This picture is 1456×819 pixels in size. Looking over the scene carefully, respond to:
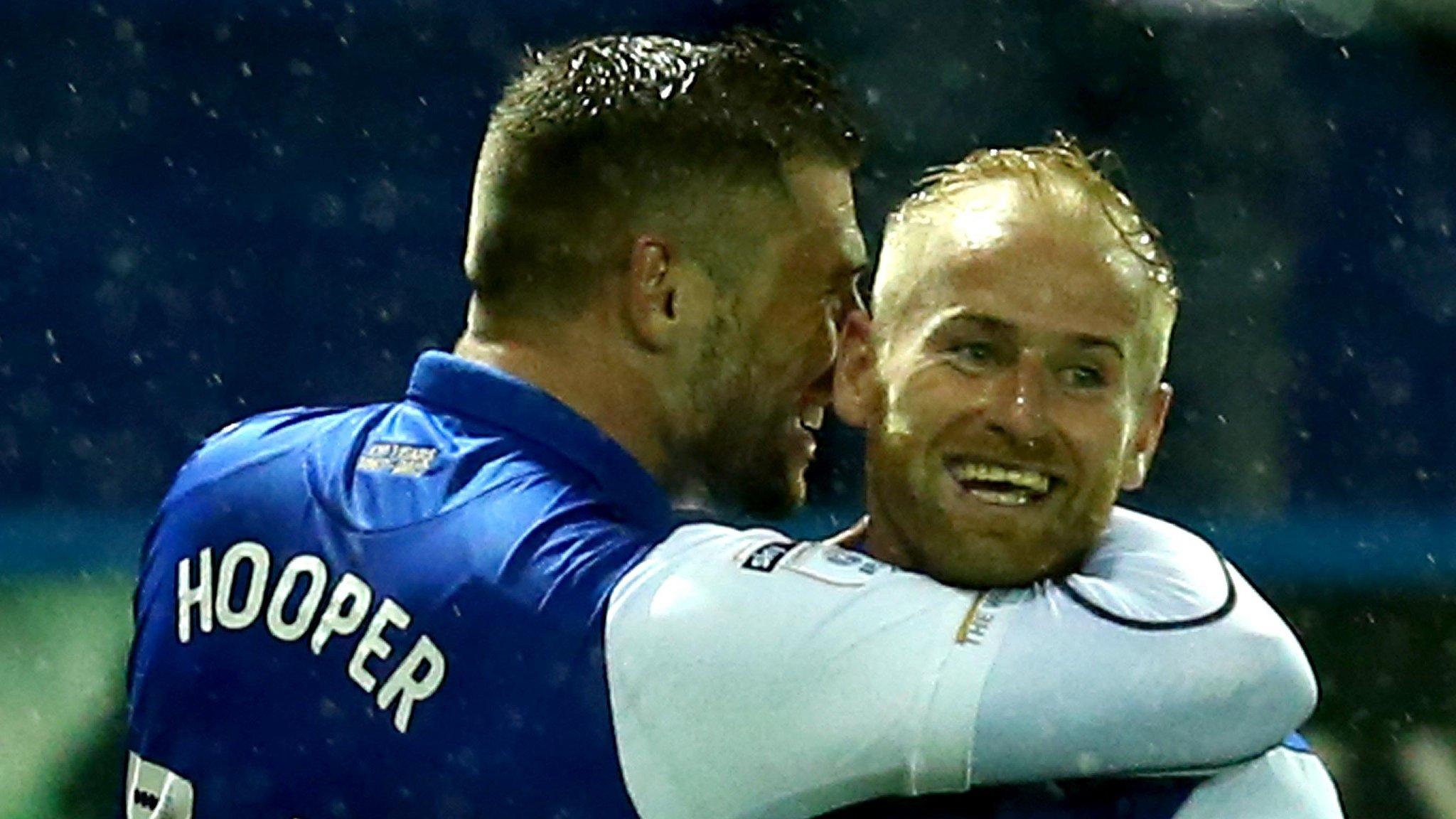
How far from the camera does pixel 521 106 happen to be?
2.85 m

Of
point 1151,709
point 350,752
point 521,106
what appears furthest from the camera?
point 521,106

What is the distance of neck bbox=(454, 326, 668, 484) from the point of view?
2705 millimetres

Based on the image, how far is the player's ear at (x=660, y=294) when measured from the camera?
278cm

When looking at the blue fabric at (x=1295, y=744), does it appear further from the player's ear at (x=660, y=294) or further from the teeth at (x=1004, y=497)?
the player's ear at (x=660, y=294)

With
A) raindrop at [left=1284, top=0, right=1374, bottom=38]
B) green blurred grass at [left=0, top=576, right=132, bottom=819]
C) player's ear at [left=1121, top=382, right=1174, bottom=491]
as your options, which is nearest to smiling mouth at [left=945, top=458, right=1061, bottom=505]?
player's ear at [left=1121, top=382, right=1174, bottom=491]

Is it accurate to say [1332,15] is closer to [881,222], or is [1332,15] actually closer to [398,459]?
[881,222]

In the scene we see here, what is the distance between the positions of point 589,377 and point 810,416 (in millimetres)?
333

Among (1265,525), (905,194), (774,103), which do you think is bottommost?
(1265,525)

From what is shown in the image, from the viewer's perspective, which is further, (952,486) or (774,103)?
(774,103)

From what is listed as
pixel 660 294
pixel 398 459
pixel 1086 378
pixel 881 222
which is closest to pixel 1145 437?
pixel 1086 378

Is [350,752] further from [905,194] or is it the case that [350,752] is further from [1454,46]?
[1454,46]

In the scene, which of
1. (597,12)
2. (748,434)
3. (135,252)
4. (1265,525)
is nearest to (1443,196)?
(1265,525)

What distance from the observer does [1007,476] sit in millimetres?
2514

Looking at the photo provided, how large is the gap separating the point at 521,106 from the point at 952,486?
2.11 feet
